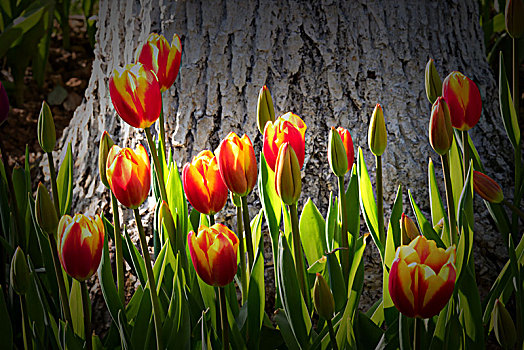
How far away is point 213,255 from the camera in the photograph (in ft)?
2.10

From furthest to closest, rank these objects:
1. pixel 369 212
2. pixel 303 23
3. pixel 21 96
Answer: pixel 21 96 → pixel 303 23 → pixel 369 212

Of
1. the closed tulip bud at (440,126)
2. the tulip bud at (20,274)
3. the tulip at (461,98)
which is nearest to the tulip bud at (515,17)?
the tulip at (461,98)

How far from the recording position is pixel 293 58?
1.24 m

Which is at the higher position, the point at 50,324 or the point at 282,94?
the point at 282,94

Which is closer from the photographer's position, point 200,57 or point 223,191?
point 223,191

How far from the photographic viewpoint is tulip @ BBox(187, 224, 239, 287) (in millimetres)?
642

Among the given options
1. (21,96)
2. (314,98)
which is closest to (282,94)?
(314,98)

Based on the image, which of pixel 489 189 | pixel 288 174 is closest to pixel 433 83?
pixel 489 189

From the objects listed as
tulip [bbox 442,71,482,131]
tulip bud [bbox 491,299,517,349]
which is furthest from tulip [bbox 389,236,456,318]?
tulip [bbox 442,71,482,131]

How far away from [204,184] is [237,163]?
0.25 ft

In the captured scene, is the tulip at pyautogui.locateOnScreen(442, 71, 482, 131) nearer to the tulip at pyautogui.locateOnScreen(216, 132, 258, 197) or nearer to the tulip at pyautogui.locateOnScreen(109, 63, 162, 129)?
the tulip at pyautogui.locateOnScreen(216, 132, 258, 197)

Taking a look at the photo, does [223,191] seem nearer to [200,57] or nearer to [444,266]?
[444,266]

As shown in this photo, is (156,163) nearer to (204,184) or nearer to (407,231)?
(204,184)

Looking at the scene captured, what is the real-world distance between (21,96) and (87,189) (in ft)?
3.93
